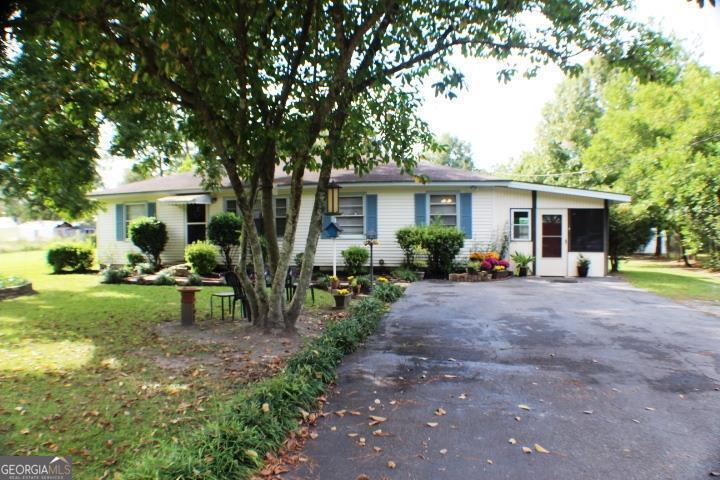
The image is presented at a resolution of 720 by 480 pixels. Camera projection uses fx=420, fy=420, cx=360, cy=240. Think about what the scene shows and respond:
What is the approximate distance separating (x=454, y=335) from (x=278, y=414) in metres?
3.65

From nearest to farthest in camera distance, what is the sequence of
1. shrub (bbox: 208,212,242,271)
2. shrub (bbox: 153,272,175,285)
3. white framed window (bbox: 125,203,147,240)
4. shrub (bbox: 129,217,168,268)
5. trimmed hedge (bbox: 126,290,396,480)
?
1. trimmed hedge (bbox: 126,290,396,480)
2. shrub (bbox: 153,272,175,285)
3. shrub (bbox: 208,212,242,271)
4. shrub (bbox: 129,217,168,268)
5. white framed window (bbox: 125,203,147,240)

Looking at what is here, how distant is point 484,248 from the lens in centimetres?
1410

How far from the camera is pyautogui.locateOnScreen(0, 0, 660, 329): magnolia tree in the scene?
564cm

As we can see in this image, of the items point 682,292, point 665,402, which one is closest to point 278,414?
point 665,402

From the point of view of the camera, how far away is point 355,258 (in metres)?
13.4

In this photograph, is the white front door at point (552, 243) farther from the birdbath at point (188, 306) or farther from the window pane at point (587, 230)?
the birdbath at point (188, 306)

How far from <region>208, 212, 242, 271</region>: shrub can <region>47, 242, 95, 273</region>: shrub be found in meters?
5.72

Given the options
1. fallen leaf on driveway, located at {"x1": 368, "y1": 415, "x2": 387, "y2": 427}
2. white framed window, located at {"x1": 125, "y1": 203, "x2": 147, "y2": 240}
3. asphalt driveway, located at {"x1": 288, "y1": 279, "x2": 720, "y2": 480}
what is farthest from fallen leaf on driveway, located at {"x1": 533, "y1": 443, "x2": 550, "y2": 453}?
white framed window, located at {"x1": 125, "y1": 203, "x2": 147, "y2": 240}

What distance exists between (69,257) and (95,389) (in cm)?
1346

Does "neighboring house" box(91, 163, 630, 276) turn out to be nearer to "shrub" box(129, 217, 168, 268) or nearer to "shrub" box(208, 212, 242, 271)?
"shrub" box(208, 212, 242, 271)

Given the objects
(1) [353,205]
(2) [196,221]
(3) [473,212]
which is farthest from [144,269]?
(3) [473,212]

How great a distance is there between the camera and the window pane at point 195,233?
50.8 feet

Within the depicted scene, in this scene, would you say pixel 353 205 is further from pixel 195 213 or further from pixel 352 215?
pixel 195 213

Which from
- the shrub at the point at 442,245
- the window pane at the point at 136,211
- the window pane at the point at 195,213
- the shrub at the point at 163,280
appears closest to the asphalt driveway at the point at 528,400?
the shrub at the point at 442,245
